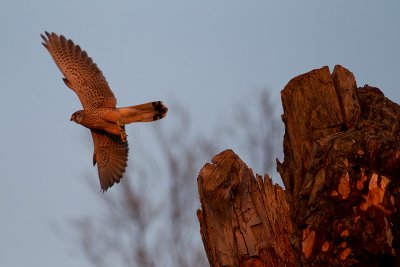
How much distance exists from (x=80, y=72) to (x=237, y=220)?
502 cm

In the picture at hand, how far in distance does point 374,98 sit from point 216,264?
1734 mm

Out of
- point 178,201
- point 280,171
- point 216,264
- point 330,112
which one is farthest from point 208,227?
point 178,201

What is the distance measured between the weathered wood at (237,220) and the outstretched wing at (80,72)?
177 inches

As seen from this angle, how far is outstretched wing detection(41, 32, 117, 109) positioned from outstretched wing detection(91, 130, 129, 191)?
603 mm

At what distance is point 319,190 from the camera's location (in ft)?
16.8

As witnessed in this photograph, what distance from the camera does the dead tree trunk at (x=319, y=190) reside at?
4.99 metres

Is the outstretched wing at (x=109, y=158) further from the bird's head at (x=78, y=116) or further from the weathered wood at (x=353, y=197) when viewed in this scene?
the weathered wood at (x=353, y=197)

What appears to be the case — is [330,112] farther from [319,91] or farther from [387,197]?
[387,197]

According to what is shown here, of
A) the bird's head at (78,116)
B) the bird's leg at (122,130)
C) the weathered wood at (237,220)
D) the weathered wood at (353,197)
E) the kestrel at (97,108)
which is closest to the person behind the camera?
the weathered wood at (353,197)

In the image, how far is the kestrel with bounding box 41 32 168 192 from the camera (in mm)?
10344

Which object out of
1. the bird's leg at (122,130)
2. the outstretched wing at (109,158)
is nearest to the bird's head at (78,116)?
the outstretched wing at (109,158)

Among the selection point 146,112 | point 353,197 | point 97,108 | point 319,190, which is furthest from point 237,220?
point 97,108

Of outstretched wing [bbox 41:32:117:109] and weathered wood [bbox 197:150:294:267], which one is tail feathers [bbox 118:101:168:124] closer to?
outstretched wing [bbox 41:32:117:109]

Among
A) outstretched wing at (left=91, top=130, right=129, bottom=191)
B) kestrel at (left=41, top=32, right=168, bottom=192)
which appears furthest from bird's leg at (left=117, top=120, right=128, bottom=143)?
outstretched wing at (left=91, top=130, right=129, bottom=191)
